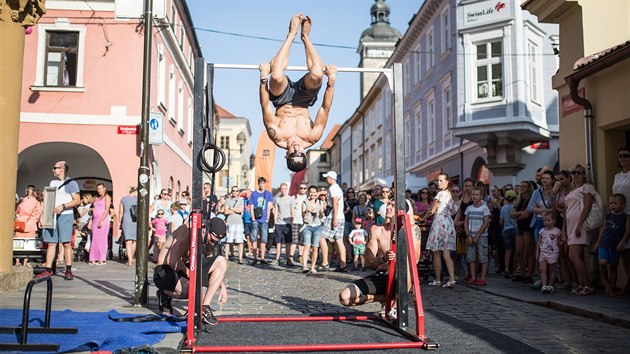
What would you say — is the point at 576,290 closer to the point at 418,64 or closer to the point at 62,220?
the point at 62,220

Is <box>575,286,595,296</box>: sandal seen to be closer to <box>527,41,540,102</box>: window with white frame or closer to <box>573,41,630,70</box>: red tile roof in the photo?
<box>573,41,630,70</box>: red tile roof

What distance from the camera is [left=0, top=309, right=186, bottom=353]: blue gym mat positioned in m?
5.18

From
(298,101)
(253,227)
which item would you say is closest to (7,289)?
(298,101)

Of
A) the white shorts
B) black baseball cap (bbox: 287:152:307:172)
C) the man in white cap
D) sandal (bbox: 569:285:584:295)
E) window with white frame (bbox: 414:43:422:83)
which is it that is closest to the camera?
black baseball cap (bbox: 287:152:307:172)

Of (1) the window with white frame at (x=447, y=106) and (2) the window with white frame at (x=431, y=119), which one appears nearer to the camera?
(1) the window with white frame at (x=447, y=106)

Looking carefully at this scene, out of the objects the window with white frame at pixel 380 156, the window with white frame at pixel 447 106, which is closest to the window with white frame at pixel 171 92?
the window with white frame at pixel 447 106

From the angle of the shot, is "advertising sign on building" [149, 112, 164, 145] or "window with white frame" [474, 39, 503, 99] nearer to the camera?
"advertising sign on building" [149, 112, 164, 145]

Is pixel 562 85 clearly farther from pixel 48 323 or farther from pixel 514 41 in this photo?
pixel 514 41

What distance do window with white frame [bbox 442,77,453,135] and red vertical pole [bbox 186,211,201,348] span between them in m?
20.9

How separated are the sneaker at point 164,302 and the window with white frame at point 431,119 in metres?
23.4

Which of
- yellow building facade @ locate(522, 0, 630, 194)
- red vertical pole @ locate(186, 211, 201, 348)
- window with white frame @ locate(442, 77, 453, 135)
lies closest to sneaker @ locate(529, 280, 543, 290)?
yellow building facade @ locate(522, 0, 630, 194)

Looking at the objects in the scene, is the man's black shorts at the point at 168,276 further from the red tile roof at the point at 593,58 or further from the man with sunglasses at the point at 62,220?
the red tile roof at the point at 593,58

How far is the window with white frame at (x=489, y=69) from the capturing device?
22.2 m

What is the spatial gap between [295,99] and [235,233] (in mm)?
8422
